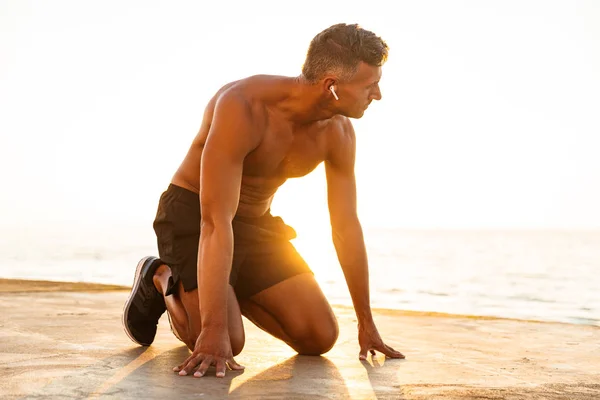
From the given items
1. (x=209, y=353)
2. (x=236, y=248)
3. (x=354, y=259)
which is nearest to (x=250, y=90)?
(x=236, y=248)

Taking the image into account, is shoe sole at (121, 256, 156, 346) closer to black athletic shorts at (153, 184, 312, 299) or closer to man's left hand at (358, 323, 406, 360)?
black athletic shorts at (153, 184, 312, 299)

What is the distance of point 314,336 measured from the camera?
363 cm

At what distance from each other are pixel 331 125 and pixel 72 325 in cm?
177

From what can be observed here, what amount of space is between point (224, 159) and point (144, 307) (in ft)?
3.34

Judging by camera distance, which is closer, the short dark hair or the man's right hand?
the man's right hand

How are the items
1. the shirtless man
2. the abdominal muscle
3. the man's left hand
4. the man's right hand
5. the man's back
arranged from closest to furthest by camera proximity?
the man's right hand, the shirtless man, the man's back, the man's left hand, the abdominal muscle

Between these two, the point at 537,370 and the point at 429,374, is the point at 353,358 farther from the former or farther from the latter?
the point at 537,370

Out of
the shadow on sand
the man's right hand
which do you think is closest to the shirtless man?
the man's right hand

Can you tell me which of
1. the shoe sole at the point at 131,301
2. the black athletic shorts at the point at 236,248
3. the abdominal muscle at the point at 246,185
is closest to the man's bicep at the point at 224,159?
the abdominal muscle at the point at 246,185

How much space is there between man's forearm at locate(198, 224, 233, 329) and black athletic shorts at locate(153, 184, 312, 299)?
1.78ft

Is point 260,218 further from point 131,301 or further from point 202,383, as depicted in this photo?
point 202,383

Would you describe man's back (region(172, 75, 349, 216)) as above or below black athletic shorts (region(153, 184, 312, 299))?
above

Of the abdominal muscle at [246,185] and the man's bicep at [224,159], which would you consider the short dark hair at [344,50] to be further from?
the abdominal muscle at [246,185]

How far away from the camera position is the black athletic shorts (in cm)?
368
